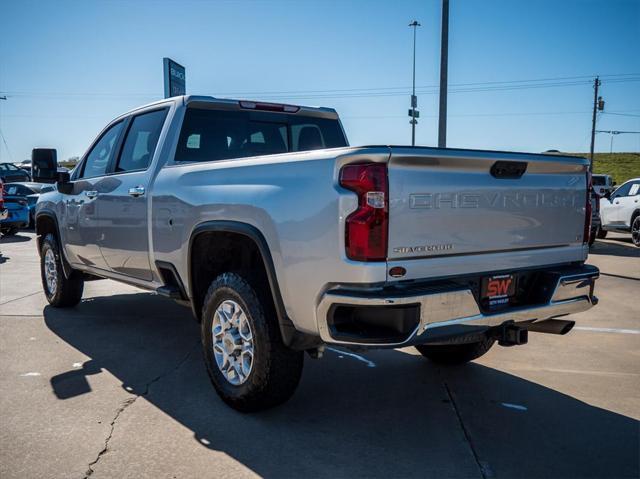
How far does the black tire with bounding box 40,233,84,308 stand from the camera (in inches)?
243

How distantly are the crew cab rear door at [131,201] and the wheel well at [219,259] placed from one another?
26.6 inches

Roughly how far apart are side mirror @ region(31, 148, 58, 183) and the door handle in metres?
1.58

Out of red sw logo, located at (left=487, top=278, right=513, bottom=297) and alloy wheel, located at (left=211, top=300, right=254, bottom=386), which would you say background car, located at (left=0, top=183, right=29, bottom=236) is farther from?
red sw logo, located at (left=487, top=278, right=513, bottom=297)

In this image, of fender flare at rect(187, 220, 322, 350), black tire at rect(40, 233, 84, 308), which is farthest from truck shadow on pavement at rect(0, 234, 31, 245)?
fender flare at rect(187, 220, 322, 350)

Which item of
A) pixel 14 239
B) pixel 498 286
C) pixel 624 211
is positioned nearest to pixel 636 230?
pixel 624 211

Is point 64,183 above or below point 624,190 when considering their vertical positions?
above

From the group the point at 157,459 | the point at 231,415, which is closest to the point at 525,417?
the point at 231,415

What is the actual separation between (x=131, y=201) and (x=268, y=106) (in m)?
1.38

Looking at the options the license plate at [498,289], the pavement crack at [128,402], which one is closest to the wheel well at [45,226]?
the pavement crack at [128,402]

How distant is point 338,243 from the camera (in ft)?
9.09

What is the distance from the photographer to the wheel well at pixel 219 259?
3.55 m

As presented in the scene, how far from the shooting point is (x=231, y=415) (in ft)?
11.6

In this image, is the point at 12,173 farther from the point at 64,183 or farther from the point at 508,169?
the point at 508,169

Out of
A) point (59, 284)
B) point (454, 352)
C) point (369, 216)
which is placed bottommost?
point (454, 352)
